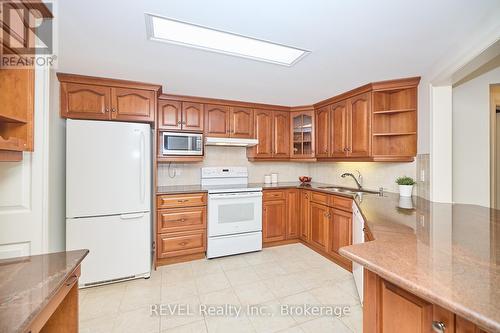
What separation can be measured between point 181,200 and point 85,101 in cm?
153

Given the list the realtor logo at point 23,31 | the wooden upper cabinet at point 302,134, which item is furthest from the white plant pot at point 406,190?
the realtor logo at point 23,31

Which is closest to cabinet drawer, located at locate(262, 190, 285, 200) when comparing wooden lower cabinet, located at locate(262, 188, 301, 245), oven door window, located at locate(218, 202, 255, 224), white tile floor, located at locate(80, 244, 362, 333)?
wooden lower cabinet, located at locate(262, 188, 301, 245)

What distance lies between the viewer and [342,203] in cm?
266

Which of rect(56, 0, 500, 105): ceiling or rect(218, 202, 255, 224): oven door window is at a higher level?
rect(56, 0, 500, 105): ceiling

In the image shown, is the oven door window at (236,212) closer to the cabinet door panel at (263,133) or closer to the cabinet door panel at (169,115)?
the cabinet door panel at (263,133)

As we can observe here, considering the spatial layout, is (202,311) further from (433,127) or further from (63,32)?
(433,127)

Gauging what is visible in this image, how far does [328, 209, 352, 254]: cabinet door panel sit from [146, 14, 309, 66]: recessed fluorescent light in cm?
185

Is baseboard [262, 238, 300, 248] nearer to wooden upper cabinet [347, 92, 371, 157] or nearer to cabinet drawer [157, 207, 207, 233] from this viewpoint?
cabinet drawer [157, 207, 207, 233]

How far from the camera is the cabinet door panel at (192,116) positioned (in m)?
3.05

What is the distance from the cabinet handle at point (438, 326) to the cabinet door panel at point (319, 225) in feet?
7.22

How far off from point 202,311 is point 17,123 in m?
1.90

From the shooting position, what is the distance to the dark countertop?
626 mm

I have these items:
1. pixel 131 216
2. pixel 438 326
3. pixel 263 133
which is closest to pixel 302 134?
pixel 263 133

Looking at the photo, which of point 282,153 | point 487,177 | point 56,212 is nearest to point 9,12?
point 56,212
